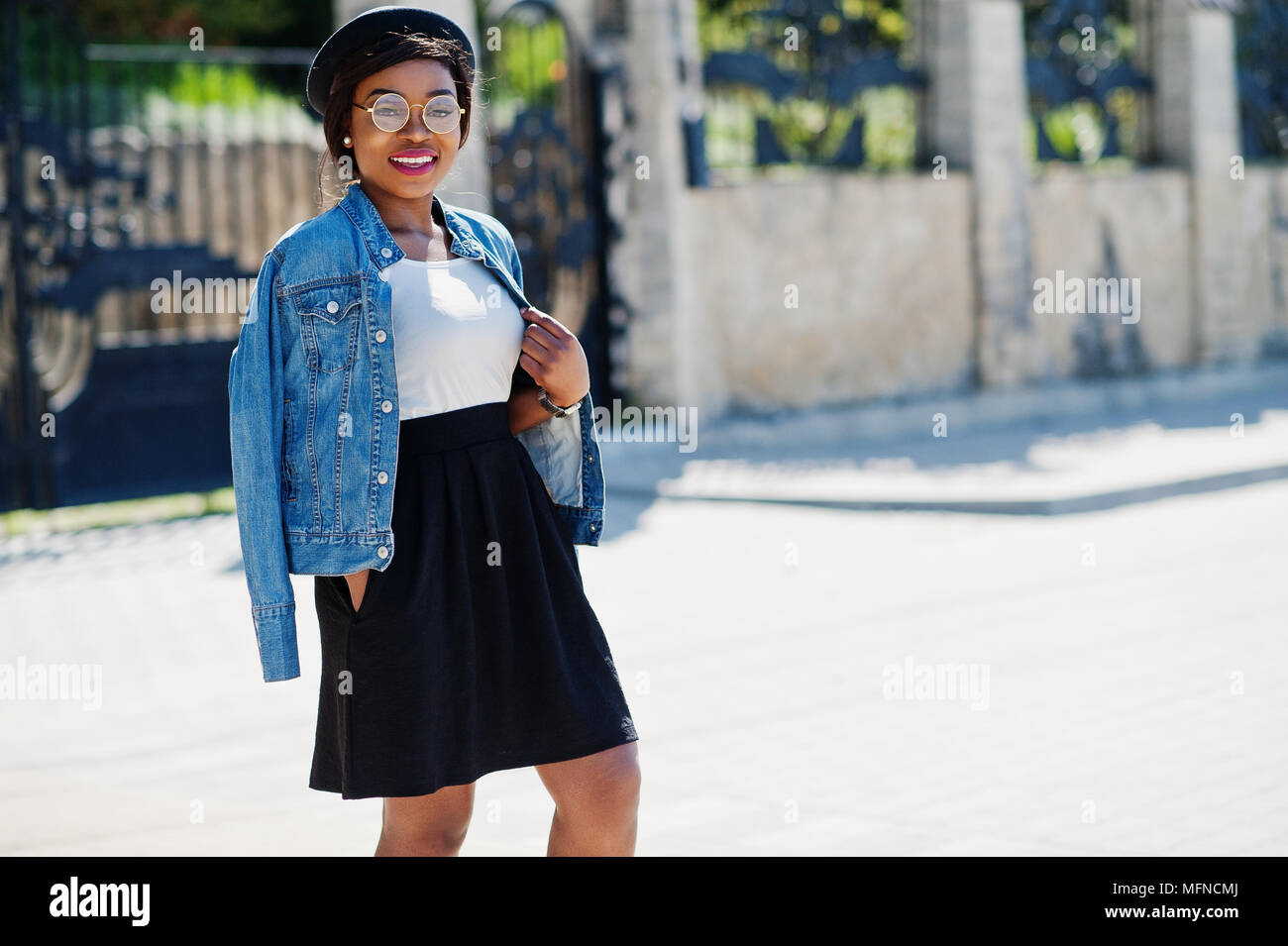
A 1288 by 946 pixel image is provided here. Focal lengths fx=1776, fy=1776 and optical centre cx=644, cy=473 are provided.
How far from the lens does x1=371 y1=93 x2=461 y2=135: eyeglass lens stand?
3.39 m

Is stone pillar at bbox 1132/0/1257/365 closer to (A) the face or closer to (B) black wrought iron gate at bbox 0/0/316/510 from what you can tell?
(B) black wrought iron gate at bbox 0/0/316/510

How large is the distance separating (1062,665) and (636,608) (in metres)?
2.18

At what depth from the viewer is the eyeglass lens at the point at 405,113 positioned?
11.1 ft

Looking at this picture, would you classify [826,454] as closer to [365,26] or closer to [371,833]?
[371,833]

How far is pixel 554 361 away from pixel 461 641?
1.87 feet

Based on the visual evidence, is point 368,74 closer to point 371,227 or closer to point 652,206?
point 371,227

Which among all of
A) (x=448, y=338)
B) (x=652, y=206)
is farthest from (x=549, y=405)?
(x=652, y=206)

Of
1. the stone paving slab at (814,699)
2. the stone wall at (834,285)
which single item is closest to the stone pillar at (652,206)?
the stone wall at (834,285)

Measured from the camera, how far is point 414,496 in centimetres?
337

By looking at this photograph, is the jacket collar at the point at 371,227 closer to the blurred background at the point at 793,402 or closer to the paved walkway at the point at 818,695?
the blurred background at the point at 793,402

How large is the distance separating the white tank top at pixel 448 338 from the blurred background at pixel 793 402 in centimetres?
35

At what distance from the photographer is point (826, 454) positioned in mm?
13930

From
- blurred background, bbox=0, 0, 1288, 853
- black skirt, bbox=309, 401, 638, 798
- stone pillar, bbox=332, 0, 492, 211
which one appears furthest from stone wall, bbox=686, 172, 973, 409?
black skirt, bbox=309, 401, 638, 798

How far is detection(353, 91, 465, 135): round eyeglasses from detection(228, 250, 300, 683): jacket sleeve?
1.10 ft
